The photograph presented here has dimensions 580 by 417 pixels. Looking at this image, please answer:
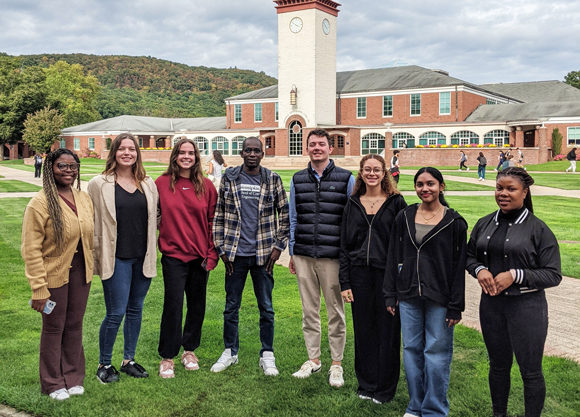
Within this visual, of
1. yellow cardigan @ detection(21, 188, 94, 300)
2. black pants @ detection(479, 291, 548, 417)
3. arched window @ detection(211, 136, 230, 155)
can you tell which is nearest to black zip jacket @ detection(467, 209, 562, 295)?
black pants @ detection(479, 291, 548, 417)

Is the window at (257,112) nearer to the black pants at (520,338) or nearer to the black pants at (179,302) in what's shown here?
the black pants at (179,302)

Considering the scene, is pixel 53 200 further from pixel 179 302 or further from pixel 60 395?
pixel 60 395

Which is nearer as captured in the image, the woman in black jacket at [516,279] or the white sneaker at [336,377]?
the woman in black jacket at [516,279]

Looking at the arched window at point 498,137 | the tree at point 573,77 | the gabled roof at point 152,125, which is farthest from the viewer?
the tree at point 573,77

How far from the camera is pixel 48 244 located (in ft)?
14.8

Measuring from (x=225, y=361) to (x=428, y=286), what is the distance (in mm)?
2274

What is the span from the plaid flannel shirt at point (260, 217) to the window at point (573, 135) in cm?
4432

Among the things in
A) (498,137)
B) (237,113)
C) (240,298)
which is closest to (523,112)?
(498,137)

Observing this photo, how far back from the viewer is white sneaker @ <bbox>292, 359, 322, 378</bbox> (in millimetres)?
5270

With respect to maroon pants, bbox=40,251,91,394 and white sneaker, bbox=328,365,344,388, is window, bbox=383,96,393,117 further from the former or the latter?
maroon pants, bbox=40,251,91,394

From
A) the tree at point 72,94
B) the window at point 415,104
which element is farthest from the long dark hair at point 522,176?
the tree at point 72,94

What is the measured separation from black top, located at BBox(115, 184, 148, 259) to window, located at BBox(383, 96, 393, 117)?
1973 inches

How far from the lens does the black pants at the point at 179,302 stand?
5.23m

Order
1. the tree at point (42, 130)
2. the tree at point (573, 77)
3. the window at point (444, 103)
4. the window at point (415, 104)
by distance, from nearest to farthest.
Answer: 1. the window at point (444, 103)
2. the window at point (415, 104)
3. the tree at point (42, 130)
4. the tree at point (573, 77)
